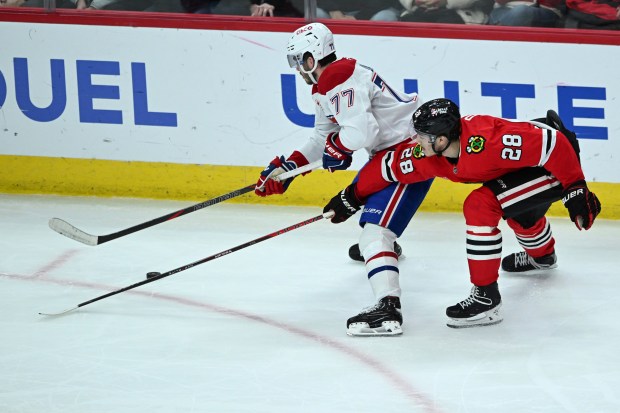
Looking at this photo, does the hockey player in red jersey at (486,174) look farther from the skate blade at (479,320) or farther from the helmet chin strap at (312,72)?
the helmet chin strap at (312,72)

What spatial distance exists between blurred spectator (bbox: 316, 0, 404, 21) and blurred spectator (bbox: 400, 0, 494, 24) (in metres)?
0.05

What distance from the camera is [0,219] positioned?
543 centimetres

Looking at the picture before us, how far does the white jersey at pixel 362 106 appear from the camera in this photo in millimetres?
3941

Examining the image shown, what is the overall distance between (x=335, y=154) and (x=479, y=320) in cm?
81

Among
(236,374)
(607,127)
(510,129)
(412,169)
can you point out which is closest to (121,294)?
(236,374)

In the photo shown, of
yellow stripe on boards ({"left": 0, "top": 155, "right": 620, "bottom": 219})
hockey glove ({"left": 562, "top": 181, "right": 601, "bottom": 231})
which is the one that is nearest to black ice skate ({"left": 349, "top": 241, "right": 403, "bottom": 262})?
yellow stripe on boards ({"left": 0, "top": 155, "right": 620, "bottom": 219})

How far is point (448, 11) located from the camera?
17.1ft

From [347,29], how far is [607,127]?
1.34 metres

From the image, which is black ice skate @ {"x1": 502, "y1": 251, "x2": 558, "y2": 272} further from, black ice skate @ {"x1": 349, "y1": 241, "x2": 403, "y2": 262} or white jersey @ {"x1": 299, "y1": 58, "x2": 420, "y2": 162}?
white jersey @ {"x1": 299, "y1": 58, "x2": 420, "y2": 162}

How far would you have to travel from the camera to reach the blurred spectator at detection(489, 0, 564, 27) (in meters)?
5.09

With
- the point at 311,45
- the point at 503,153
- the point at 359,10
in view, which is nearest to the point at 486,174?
the point at 503,153

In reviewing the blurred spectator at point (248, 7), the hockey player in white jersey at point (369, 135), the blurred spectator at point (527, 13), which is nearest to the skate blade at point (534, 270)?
the hockey player in white jersey at point (369, 135)

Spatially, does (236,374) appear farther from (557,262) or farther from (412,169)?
(557,262)

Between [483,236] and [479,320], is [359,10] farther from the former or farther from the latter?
[479,320]
